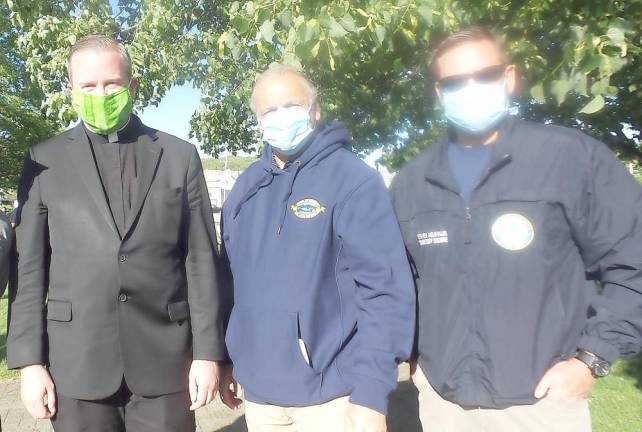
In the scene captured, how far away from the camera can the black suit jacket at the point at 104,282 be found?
219 centimetres

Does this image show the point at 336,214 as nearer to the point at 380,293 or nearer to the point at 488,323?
the point at 380,293

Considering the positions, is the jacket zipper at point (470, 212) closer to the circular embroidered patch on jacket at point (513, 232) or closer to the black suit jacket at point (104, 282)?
the circular embroidered patch on jacket at point (513, 232)

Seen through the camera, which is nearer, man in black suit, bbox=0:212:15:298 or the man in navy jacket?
the man in navy jacket

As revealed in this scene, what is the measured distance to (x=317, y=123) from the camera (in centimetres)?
235

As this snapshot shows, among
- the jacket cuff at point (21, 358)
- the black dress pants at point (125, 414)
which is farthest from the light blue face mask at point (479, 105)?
the jacket cuff at point (21, 358)

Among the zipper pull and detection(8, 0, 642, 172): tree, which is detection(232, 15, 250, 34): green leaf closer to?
detection(8, 0, 642, 172): tree

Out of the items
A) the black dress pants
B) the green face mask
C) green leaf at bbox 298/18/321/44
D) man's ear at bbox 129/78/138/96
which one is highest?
green leaf at bbox 298/18/321/44

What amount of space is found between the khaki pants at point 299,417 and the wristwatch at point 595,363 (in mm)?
863

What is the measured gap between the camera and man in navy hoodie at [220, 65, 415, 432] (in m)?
1.99

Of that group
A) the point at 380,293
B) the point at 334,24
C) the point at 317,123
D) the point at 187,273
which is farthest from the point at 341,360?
the point at 334,24

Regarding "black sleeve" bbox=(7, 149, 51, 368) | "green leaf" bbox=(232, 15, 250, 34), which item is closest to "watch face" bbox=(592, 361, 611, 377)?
"black sleeve" bbox=(7, 149, 51, 368)

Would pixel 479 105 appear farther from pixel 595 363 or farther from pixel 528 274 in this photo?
pixel 595 363

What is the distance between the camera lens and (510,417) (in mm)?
2053

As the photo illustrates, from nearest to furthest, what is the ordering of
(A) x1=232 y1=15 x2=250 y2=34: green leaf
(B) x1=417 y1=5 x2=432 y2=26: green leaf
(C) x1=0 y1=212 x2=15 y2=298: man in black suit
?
(C) x1=0 y1=212 x2=15 y2=298: man in black suit < (B) x1=417 y1=5 x2=432 y2=26: green leaf < (A) x1=232 y1=15 x2=250 y2=34: green leaf
